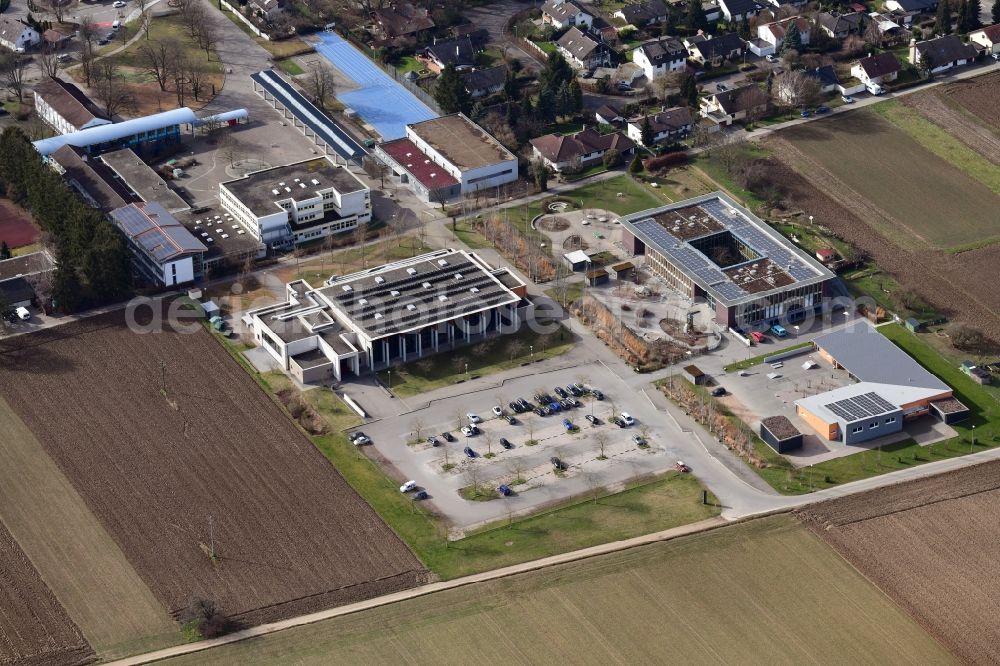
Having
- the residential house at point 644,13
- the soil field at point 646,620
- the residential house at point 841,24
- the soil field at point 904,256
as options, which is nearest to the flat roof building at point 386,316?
the soil field at point 646,620

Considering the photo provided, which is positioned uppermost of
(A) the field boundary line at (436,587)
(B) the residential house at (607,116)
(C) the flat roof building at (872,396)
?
(B) the residential house at (607,116)

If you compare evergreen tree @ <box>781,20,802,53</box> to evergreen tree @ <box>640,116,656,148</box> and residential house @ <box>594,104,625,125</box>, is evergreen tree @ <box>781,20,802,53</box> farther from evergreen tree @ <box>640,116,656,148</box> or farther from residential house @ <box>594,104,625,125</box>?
evergreen tree @ <box>640,116,656,148</box>

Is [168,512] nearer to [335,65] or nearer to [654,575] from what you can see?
[654,575]

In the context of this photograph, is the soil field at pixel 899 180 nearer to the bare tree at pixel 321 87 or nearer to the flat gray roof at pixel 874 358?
the flat gray roof at pixel 874 358

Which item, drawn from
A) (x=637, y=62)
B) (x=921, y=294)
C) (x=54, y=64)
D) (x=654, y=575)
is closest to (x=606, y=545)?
(x=654, y=575)

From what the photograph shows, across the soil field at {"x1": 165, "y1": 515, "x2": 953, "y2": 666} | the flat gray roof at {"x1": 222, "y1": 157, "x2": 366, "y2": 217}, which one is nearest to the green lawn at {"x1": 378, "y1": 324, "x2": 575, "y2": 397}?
the soil field at {"x1": 165, "y1": 515, "x2": 953, "y2": 666}

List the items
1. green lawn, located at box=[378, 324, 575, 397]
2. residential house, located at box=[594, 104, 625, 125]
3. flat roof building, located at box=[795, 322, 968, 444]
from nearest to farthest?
flat roof building, located at box=[795, 322, 968, 444], green lawn, located at box=[378, 324, 575, 397], residential house, located at box=[594, 104, 625, 125]
